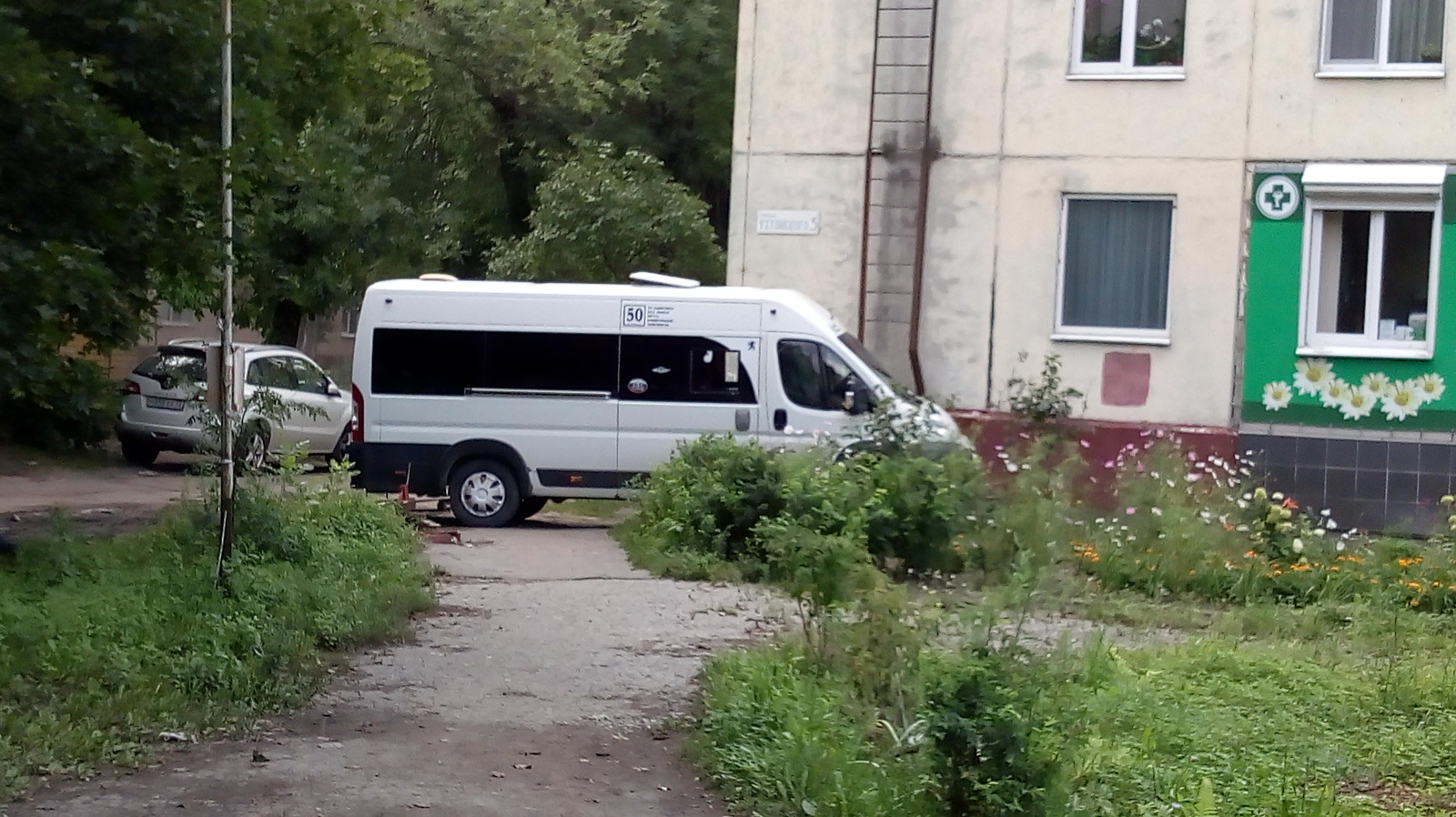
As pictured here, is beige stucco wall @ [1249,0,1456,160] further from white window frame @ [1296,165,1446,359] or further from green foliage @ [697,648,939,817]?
green foliage @ [697,648,939,817]

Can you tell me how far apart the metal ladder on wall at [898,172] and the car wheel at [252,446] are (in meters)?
8.53

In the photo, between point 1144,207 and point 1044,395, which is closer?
point 1044,395

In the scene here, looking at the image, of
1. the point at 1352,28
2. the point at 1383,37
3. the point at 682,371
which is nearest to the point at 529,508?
the point at 682,371

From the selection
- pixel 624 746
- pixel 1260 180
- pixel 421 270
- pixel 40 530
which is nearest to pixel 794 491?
pixel 624 746

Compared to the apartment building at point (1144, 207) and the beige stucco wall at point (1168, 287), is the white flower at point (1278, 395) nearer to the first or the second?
the apartment building at point (1144, 207)

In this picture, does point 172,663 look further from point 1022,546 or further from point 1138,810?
point 1138,810

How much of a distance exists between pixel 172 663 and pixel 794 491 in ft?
16.0

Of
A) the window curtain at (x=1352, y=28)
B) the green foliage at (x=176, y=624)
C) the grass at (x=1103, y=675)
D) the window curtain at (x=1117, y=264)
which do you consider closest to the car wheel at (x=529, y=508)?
the grass at (x=1103, y=675)

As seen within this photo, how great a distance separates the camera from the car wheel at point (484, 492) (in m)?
15.1

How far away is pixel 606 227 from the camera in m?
22.3

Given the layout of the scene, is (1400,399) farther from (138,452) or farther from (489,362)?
(138,452)

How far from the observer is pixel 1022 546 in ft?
24.5

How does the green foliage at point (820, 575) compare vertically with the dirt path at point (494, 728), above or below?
above

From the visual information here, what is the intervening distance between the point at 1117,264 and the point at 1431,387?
3210mm
